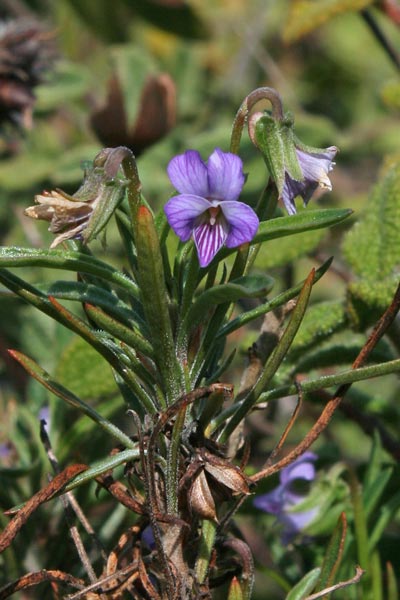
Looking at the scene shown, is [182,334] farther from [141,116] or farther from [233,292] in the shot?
[141,116]

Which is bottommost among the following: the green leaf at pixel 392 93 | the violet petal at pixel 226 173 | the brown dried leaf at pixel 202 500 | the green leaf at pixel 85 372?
the brown dried leaf at pixel 202 500

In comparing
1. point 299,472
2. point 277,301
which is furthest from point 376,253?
point 277,301

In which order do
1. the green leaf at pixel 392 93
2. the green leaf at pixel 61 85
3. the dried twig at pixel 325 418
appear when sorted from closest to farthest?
the dried twig at pixel 325 418 < the green leaf at pixel 392 93 < the green leaf at pixel 61 85

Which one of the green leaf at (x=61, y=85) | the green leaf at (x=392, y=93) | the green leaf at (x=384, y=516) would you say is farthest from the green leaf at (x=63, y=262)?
the green leaf at (x=61, y=85)

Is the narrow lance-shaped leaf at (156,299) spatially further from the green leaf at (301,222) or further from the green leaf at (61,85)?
the green leaf at (61,85)

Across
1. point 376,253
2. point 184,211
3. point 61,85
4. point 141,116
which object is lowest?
point 184,211

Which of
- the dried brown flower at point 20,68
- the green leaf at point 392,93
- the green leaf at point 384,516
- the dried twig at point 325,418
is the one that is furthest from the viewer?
the dried brown flower at point 20,68

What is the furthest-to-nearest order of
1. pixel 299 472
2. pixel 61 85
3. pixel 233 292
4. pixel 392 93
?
pixel 61 85
pixel 392 93
pixel 299 472
pixel 233 292

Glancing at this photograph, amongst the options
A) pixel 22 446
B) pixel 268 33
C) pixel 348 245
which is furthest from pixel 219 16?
pixel 22 446
